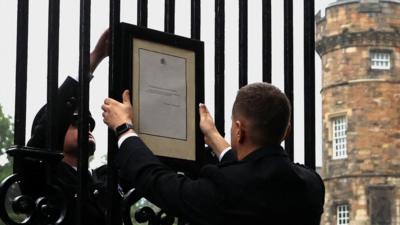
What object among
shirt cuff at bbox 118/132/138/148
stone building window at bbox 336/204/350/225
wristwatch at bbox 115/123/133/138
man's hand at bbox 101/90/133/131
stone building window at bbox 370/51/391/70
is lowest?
stone building window at bbox 336/204/350/225

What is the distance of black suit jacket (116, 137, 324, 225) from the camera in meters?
2.88

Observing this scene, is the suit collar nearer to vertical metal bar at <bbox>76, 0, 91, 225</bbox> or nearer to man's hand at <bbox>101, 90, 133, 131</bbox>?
man's hand at <bbox>101, 90, 133, 131</bbox>

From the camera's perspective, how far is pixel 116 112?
10.1 ft

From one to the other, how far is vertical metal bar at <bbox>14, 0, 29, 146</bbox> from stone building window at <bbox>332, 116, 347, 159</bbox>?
4201cm

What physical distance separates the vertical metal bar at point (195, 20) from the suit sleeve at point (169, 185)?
0.65 metres

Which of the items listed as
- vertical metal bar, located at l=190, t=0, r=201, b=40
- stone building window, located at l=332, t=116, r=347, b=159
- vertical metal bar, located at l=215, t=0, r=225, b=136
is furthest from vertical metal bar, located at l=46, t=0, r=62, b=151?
stone building window, located at l=332, t=116, r=347, b=159

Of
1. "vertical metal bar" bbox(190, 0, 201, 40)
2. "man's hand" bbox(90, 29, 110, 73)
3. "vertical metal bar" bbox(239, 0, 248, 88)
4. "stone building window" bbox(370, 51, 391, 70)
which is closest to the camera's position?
"man's hand" bbox(90, 29, 110, 73)

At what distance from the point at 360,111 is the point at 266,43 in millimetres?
41094

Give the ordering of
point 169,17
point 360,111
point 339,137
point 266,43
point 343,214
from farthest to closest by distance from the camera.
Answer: point 343,214, point 339,137, point 360,111, point 266,43, point 169,17

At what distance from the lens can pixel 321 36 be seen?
147 ft

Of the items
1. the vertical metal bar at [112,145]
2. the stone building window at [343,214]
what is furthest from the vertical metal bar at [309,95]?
the stone building window at [343,214]

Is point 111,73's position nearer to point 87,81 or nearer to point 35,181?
point 87,81

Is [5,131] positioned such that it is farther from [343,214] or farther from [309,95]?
[309,95]

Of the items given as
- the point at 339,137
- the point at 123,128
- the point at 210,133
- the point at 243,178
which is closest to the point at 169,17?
the point at 210,133
